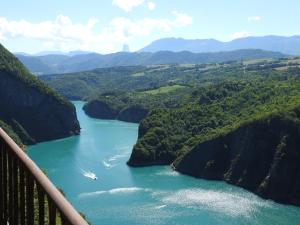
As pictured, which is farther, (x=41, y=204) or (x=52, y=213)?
(x=41, y=204)

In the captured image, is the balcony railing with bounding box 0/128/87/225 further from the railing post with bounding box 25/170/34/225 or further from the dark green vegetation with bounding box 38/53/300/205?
the dark green vegetation with bounding box 38/53/300/205

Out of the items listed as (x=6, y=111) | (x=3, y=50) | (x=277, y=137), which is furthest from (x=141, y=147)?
(x=3, y=50)

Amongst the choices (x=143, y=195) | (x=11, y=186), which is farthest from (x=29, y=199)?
(x=143, y=195)

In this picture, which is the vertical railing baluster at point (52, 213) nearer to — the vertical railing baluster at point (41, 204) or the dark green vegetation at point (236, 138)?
the vertical railing baluster at point (41, 204)

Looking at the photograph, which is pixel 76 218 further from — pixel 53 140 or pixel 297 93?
pixel 53 140

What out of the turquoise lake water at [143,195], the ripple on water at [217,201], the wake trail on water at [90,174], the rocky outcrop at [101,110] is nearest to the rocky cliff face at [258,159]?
the turquoise lake water at [143,195]

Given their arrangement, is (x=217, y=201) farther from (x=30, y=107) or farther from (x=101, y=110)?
(x=101, y=110)

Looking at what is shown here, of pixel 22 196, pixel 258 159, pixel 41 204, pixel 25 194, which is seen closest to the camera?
pixel 41 204
